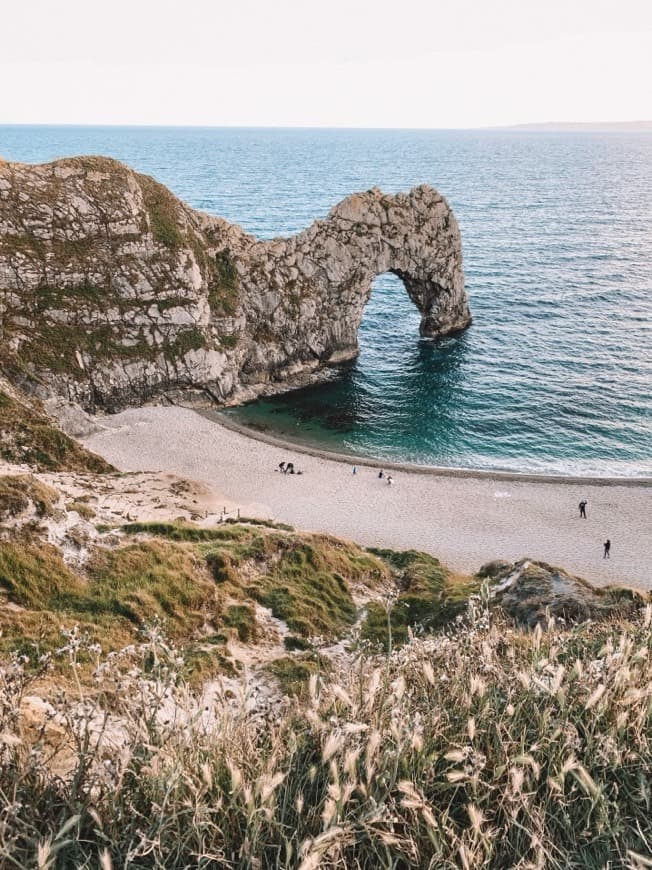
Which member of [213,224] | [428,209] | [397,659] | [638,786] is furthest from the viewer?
[428,209]

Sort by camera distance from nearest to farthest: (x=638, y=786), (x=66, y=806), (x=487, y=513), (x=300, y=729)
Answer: (x=66, y=806) → (x=638, y=786) → (x=300, y=729) → (x=487, y=513)

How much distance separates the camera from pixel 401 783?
21.5 ft

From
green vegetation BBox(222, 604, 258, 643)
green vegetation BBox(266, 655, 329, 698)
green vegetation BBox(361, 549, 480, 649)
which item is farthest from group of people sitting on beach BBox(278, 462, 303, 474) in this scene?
green vegetation BBox(266, 655, 329, 698)

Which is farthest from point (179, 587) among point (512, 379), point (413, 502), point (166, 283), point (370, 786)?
point (512, 379)

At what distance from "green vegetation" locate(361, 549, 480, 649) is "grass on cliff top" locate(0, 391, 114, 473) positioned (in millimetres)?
18967

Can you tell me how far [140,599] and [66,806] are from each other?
43.9 ft

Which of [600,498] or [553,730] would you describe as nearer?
[553,730]

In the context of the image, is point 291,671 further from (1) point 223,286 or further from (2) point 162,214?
(2) point 162,214

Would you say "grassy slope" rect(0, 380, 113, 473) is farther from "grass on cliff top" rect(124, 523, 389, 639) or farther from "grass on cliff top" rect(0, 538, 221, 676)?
"grass on cliff top" rect(0, 538, 221, 676)

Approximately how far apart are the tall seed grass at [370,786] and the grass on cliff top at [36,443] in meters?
27.6

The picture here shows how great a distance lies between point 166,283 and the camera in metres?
60.8

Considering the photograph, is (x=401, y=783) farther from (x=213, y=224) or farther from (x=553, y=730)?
(x=213, y=224)

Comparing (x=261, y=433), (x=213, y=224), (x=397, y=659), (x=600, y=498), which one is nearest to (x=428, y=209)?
(x=213, y=224)

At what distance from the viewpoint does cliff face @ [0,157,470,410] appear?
55.6 meters
